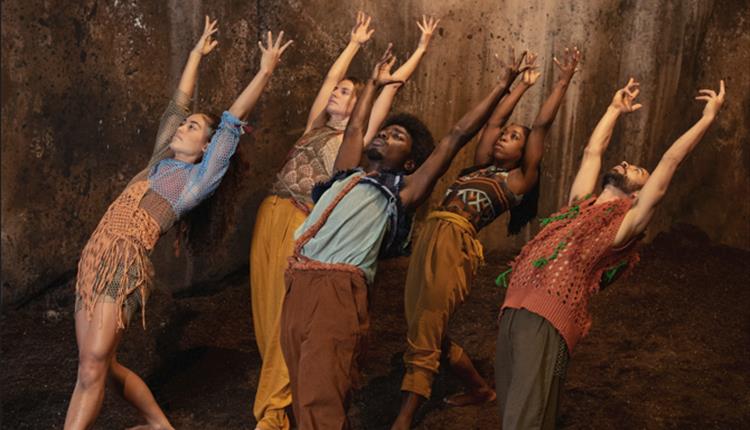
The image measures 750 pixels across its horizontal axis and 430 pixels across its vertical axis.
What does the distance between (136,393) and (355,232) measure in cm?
126

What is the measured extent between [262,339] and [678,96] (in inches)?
133

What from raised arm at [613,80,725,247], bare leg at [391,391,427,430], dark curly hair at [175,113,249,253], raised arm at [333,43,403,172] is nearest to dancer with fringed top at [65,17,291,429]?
dark curly hair at [175,113,249,253]

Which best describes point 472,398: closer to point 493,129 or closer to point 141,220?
point 493,129

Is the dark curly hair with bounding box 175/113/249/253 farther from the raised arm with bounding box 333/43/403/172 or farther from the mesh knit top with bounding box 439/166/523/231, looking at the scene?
the mesh knit top with bounding box 439/166/523/231

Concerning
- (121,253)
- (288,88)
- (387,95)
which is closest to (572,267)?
(387,95)

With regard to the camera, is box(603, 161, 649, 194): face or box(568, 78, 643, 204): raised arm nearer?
box(603, 161, 649, 194): face

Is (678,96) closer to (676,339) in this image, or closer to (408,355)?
(676,339)

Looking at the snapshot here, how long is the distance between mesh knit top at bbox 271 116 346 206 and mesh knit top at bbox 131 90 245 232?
1.60 feet

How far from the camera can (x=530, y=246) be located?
148 inches

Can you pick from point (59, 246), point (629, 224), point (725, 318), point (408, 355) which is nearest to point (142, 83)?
point (59, 246)

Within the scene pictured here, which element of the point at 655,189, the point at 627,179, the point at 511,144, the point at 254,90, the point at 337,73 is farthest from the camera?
the point at 337,73

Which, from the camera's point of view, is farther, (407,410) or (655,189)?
(407,410)

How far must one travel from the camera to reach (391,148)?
4.12m

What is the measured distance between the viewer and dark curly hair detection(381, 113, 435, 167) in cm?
429
